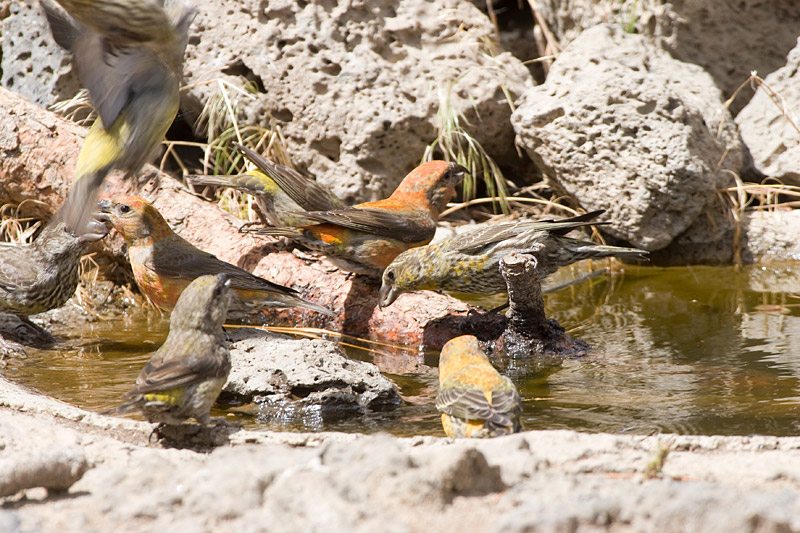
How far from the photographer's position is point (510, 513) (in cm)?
272

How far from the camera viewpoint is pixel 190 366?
3.88 meters

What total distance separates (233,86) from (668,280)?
14.8ft

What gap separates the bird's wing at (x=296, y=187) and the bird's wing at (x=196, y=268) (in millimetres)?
1017

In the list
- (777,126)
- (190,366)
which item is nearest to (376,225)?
(190,366)

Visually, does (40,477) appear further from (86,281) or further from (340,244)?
(86,281)

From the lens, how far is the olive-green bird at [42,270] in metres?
5.97

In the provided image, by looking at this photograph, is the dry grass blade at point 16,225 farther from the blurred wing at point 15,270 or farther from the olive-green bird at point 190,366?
the olive-green bird at point 190,366

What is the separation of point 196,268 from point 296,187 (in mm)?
1272

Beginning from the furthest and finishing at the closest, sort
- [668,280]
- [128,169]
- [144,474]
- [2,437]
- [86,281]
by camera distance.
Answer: [668,280]
[86,281]
[128,169]
[2,437]
[144,474]

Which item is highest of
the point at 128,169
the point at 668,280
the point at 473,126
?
the point at 473,126

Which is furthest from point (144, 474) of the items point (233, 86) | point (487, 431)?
point (233, 86)

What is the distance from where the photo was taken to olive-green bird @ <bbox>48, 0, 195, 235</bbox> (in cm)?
415

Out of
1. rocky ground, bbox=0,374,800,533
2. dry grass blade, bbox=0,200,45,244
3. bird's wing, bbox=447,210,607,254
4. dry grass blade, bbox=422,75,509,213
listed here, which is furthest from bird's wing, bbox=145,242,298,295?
dry grass blade, bbox=422,75,509,213

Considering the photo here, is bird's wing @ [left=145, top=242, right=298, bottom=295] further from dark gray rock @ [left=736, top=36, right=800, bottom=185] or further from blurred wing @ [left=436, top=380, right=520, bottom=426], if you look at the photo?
dark gray rock @ [left=736, top=36, right=800, bottom=185]
